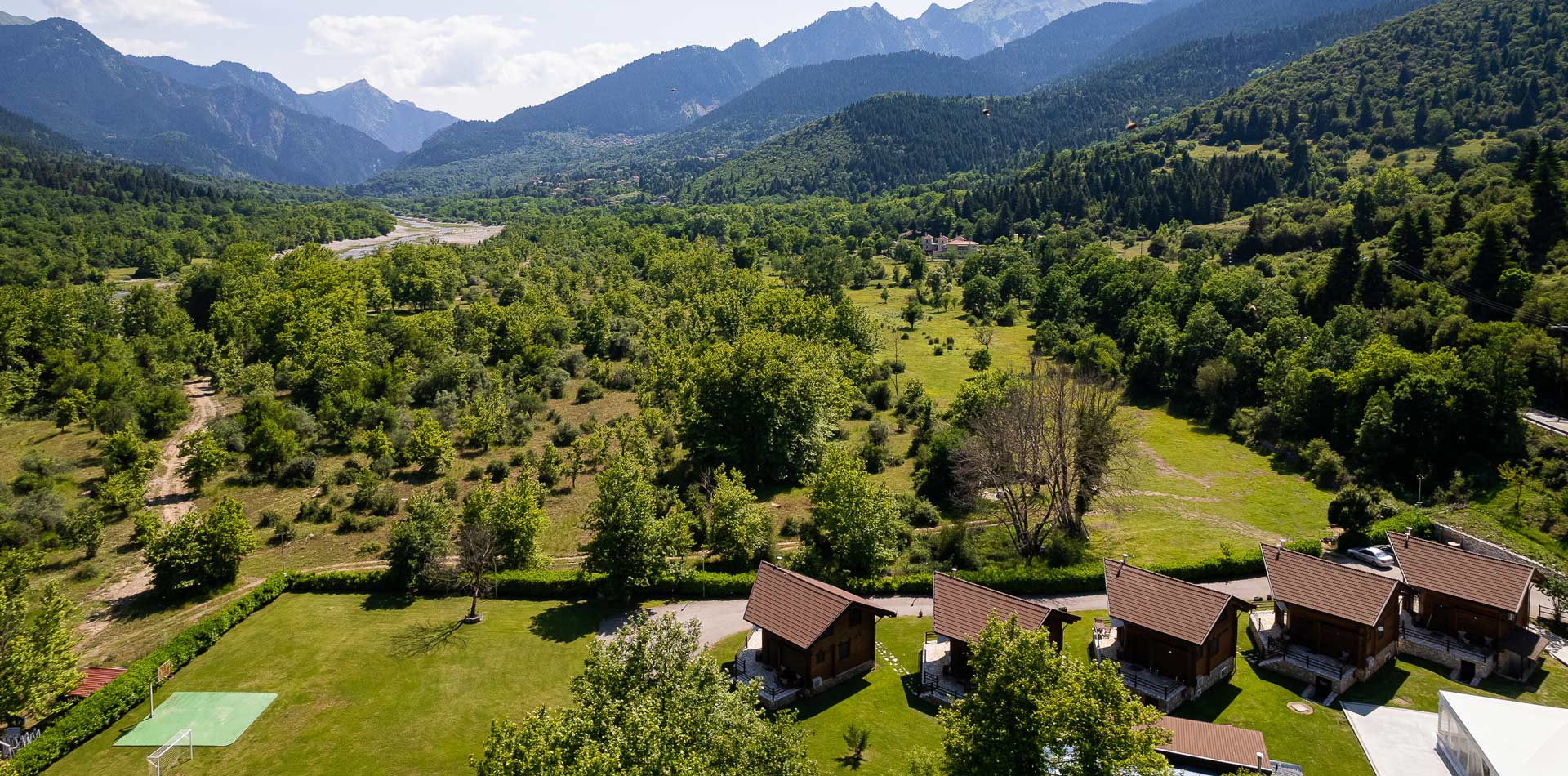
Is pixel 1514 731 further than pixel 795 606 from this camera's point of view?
No

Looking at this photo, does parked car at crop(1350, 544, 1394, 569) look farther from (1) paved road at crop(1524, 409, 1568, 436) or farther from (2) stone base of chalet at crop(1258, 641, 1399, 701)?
(1) paved road at crop(1524, 409, 1568, 436)

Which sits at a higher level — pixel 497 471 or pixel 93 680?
pixel 497 471

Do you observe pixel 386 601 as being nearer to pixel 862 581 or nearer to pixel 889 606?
pixel 862 581

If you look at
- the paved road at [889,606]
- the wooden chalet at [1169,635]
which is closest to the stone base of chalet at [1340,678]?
the wooden chalet at [1169,635]

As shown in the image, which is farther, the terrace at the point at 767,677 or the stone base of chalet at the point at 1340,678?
the terrace at the point at 767,677

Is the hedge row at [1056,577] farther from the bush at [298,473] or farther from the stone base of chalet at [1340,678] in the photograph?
Answer: the bush at [298,473]

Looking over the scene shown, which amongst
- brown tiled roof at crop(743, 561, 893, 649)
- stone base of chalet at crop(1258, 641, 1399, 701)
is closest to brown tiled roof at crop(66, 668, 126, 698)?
brown tiled roof at crop(743, 561, 893, 649)

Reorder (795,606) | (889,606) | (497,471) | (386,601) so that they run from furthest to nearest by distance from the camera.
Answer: (497,471) < (386,601) < (889,606) < (795,606)

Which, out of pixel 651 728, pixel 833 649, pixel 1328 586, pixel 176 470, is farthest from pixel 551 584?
pixel 176 470
